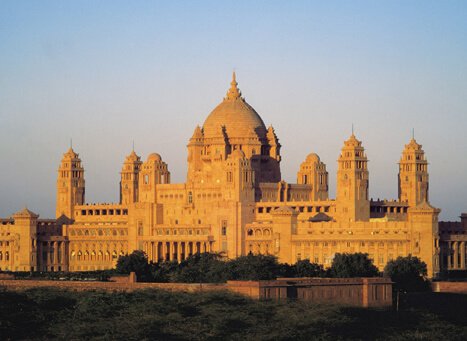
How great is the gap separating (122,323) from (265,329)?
10.1 m

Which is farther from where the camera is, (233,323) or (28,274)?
(28,274)

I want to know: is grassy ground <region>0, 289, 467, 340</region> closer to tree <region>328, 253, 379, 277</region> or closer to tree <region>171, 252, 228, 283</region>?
tree <region>171, 252, 228, 283</region>

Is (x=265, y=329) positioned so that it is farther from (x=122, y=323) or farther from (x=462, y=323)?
(x=462, y=323)

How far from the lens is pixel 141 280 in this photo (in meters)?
175

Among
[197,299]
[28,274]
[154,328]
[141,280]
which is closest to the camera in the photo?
[154,328]

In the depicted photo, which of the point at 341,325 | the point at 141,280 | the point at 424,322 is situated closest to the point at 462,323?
the point at 424,322

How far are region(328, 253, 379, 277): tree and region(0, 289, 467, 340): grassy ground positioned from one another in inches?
777

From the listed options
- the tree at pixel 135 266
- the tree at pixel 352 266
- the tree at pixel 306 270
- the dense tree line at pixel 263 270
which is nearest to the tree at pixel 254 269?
the dense tree line at pixel 263 270

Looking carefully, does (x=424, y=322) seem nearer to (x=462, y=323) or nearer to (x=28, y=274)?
(x=462, y=323)

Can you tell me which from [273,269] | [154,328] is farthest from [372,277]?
[154,328]

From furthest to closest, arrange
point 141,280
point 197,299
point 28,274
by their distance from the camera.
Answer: point 28,274
point 141,280
point 197,299

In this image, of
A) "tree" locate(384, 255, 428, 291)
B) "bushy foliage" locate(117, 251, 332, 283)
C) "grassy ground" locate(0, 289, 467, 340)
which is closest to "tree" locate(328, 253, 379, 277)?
"bushy foliage" locate(117, 251, 332, 283)

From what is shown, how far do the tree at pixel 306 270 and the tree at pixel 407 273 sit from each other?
635cm

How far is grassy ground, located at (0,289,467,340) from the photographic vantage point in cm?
14350
